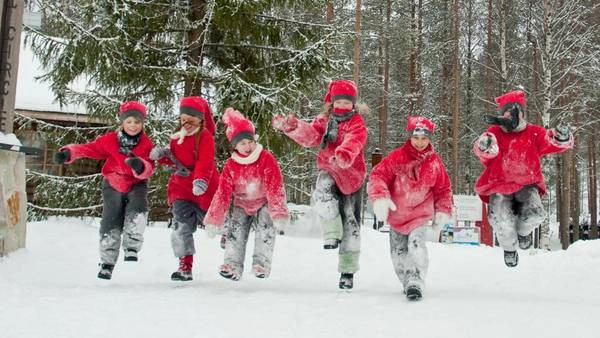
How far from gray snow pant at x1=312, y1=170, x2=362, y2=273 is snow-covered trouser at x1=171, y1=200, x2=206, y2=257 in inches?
47.4

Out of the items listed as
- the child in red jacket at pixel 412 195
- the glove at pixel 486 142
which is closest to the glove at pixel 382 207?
the child in red jacket at pixel 412 195

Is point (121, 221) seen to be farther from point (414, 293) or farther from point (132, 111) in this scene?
point (414, 293)

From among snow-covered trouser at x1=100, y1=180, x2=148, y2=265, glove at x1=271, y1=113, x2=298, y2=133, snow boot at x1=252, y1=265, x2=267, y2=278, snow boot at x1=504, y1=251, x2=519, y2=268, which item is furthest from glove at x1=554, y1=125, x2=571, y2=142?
snow-covered trouser at x1=100, y1=180, x2=148, y2=265

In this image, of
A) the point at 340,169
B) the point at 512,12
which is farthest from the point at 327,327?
the point at 512,12

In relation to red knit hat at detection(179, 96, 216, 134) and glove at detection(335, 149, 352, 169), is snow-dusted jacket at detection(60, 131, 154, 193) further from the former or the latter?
glove at detection(335, 149, 352, 169)

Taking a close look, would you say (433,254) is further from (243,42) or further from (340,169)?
(243,42)

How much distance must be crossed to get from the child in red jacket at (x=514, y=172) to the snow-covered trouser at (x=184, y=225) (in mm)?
2830

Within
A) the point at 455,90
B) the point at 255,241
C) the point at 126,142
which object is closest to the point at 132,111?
the point at 126,142

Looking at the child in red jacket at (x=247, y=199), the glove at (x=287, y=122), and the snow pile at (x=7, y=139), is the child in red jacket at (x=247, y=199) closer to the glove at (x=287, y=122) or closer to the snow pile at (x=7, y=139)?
the glove at (x=287, y=122)

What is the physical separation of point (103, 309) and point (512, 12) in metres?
21.1

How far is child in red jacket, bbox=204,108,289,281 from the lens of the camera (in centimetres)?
489

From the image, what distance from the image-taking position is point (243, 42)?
1046cm

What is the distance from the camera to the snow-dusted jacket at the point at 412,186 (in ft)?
15.3

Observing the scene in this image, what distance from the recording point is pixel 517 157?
5.29 metres
